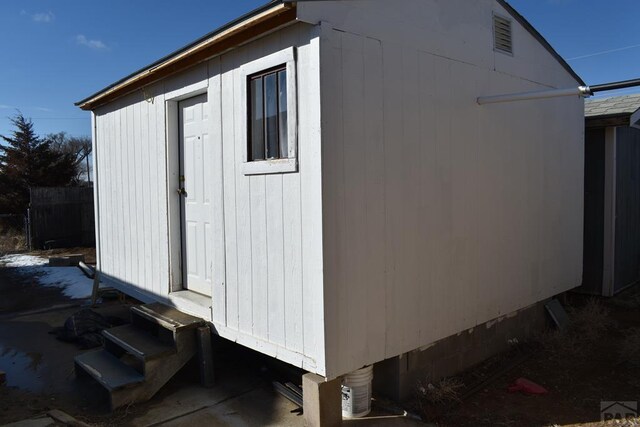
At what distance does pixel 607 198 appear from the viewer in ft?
21.5

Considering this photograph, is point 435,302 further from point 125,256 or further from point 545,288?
point 125,256

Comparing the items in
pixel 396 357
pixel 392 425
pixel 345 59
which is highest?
pixel 345 59

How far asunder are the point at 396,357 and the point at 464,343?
3.25 ft

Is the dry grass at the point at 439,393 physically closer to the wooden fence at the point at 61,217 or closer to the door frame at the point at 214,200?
the door frame at the point at 214,200

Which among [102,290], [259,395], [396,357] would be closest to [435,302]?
[396,357]

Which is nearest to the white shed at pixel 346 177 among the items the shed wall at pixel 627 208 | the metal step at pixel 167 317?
the metal step at pixel 167 317

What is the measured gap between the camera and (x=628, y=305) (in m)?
6.30

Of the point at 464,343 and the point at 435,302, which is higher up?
the point at 435,302

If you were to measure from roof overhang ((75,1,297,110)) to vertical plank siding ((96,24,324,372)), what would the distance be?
0.26 feet

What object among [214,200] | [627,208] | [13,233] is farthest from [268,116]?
[13,233]

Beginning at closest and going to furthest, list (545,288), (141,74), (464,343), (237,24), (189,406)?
1. (237,24)
2. (189,406)
3. (464,343)
4. (141,74)
5. (545,288)

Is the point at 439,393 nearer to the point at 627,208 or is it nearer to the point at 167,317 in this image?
the point at 167,317

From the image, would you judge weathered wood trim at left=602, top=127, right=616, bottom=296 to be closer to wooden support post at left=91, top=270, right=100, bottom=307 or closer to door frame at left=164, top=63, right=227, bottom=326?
door frame at left=164, top=63, right=227, bottom=326

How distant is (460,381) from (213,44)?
3.52 m
